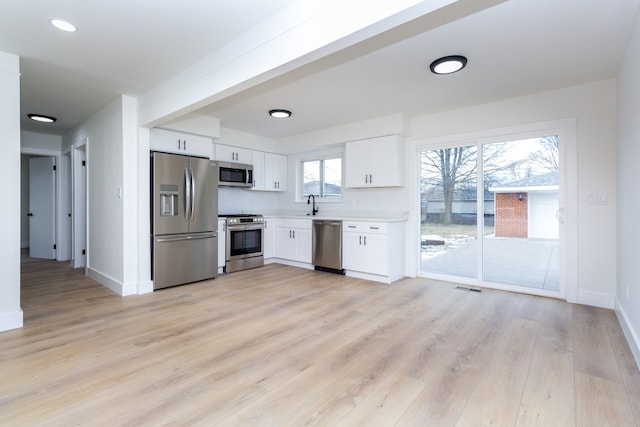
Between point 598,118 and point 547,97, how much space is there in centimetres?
55

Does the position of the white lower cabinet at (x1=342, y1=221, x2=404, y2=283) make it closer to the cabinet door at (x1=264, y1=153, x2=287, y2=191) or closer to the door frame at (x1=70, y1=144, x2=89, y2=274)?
the cabinet door at (x1=264, y1=153, x2=287, y2=191)

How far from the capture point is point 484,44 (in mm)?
2525

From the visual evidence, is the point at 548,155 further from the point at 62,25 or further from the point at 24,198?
the point at 24,198

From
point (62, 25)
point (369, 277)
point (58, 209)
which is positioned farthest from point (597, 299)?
point (58, 209)

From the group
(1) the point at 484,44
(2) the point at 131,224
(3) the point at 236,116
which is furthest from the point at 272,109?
(1) the point at 484,44

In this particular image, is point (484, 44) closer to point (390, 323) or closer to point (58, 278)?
point (390, 323)

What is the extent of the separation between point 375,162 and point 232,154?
2.44 meters

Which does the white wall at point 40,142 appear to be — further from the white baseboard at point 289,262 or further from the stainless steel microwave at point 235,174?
the white baseboard at point 289,262

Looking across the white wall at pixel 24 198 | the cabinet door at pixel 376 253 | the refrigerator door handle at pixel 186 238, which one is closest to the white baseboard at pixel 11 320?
the refrigerator door handle at pixel 186 238

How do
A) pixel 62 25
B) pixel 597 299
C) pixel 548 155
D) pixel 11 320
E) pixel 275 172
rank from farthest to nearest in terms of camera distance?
pixel 275 172 < pixel 548 155 < pixel 597 299 < pixel 11 320 < pixel 62 25

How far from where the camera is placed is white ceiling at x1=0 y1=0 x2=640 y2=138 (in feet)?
7.04

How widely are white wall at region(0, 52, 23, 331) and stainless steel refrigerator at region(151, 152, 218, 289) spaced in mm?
1310

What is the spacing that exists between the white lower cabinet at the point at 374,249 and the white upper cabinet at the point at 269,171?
1.93m

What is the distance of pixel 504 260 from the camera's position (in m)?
4.10
